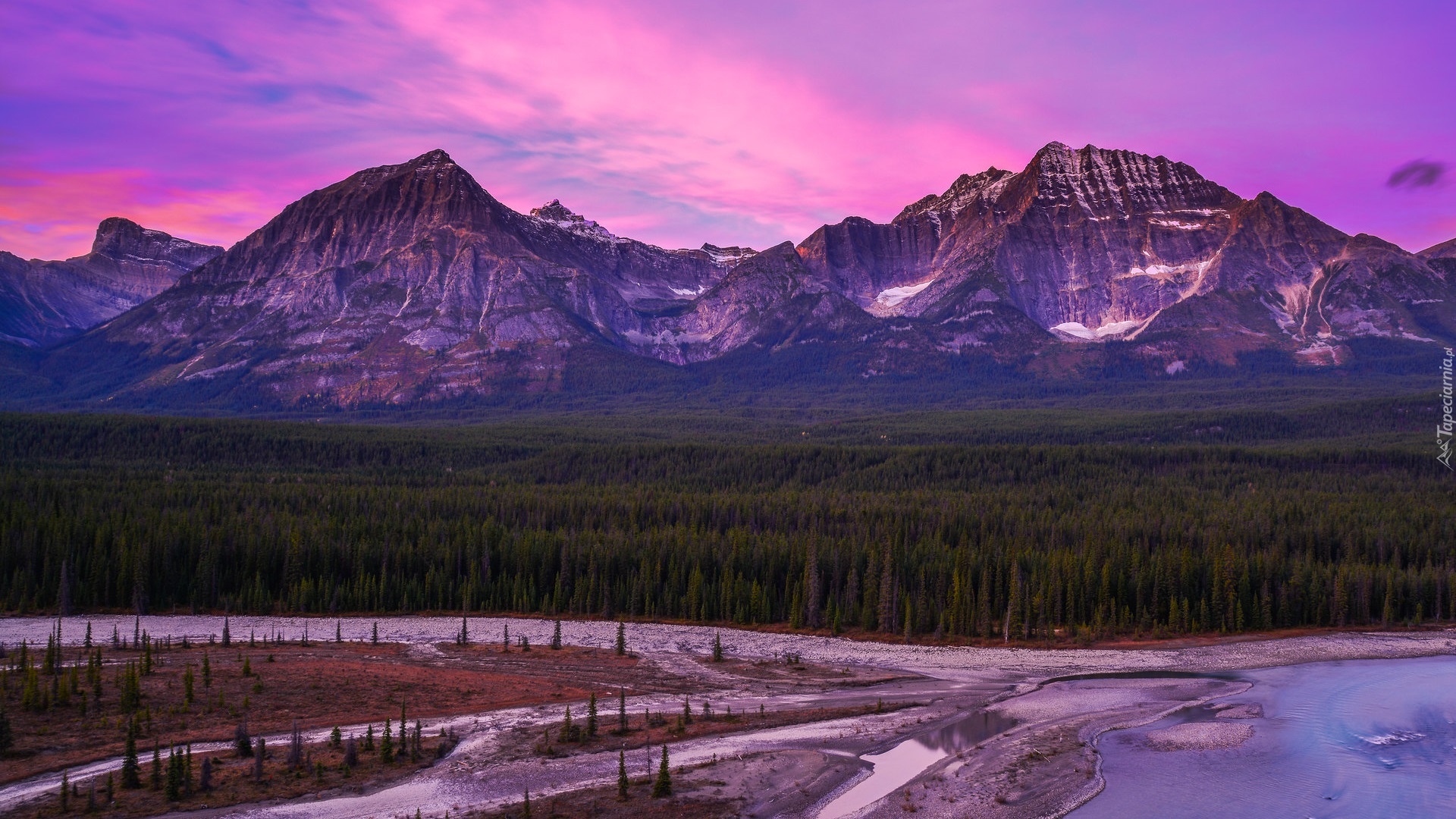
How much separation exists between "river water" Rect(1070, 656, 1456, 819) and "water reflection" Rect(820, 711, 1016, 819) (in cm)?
666

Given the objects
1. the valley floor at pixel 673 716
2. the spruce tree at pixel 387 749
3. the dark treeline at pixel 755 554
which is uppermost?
the dark treeline at pixel 755 554

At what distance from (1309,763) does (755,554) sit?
60.5 meters

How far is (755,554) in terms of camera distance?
10875 centimetres

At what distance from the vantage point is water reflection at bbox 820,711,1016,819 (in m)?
48.0

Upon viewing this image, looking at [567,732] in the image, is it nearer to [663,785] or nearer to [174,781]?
[663,785]

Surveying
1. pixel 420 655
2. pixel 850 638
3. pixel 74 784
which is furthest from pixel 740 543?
pixel 74 784

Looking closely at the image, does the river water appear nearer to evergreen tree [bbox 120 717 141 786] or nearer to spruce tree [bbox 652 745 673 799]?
spruce tree [bbox 652 745 673 799]

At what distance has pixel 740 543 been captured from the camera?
11206 centimetres

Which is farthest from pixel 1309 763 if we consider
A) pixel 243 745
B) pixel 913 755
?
pixel 243 745

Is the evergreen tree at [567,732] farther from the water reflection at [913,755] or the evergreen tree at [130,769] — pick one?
the evergreen tree at [130,769]

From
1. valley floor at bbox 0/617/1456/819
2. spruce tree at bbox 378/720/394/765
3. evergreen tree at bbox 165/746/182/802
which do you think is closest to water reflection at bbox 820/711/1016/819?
valley floor at bbox 0/617/1456/819

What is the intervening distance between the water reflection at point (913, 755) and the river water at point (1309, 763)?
21.8ft

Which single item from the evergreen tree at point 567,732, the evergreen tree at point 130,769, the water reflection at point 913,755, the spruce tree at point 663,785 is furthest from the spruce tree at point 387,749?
the water reflection at point 913,755

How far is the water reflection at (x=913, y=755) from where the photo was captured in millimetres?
48000
